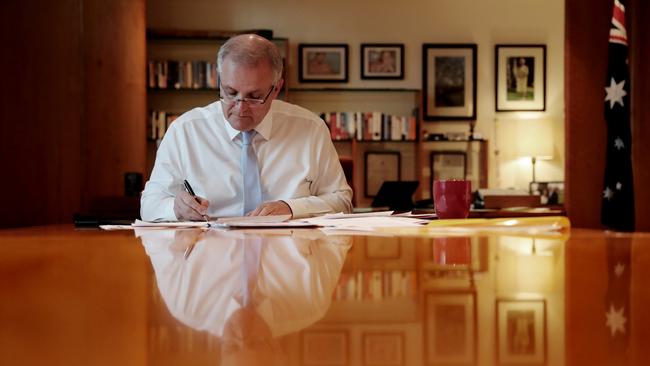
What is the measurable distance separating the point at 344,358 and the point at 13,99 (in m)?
3.92

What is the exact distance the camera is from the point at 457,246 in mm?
805

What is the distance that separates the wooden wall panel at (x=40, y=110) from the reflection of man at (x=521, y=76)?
160 inches

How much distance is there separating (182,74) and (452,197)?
4.82 m

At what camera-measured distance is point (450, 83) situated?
6.41m

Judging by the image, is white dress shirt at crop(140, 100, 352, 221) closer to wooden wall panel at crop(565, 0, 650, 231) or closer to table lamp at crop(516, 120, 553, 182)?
wooden wall panel at crop(565, 0, 650, 231)

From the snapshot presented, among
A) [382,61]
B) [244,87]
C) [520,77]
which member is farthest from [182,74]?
[244,87]

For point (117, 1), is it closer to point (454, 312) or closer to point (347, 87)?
point (347, 87)

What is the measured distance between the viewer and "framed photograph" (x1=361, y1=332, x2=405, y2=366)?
0.74 feet

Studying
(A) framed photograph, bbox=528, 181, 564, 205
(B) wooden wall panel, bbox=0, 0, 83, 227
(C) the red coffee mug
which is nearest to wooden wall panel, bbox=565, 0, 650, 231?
(C) the red coffee mug

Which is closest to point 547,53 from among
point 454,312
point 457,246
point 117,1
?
point 117,1

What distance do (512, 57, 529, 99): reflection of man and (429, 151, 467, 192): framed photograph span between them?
2.80ft

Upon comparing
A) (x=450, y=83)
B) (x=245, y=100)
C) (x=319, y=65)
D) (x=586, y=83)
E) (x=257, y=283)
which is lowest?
(x=257, y=283)

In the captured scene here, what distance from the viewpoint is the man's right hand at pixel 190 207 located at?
1.68 meters

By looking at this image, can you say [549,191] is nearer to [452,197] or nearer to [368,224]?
[452,197]
